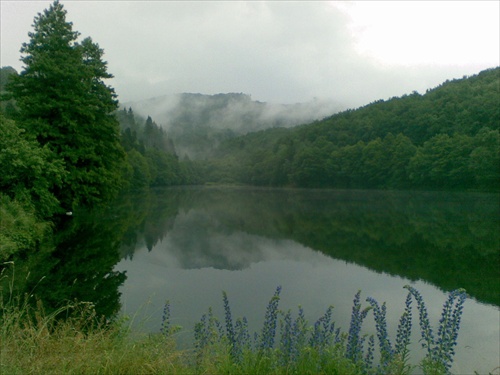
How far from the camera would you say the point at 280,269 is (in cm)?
1614

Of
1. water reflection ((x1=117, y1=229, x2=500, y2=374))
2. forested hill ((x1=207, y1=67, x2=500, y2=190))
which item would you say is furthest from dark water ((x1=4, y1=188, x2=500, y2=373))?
forested hill ((x1=207, y1=67, x2=500, y2=190))

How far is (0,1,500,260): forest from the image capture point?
19.7 metres

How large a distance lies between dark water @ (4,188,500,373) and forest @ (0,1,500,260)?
2.92 m

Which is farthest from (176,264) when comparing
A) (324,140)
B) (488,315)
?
(324,140)

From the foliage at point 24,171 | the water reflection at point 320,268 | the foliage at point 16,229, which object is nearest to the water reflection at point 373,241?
the water reflection at point 320,268

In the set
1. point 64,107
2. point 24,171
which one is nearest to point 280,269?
point 24,171

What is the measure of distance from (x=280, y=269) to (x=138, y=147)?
9724 cm

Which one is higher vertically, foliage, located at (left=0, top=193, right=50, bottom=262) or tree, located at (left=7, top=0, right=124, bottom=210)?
tree, located at (left=7, top=0, right=124, bottom=210)

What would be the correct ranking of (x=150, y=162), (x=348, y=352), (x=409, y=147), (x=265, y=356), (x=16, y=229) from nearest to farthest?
1. (x=265, y=356)
2. (x=348, y=352)
3. (x=16, y=229)
4. (x=409, y=147)
5. (x=150, y=162)

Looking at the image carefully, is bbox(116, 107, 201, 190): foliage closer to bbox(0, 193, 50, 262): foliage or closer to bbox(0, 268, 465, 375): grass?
bbox(0, 193, 50, 262): foliage

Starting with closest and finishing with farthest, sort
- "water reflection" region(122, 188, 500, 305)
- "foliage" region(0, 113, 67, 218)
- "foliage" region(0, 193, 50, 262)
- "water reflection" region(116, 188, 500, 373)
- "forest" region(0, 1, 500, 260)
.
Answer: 1. "water reflection" region(116, 188, 500, 373)
2. "foliage" region(0, 193, 50, 262)
3. "water reflection" region(122, 188, 500, 305)
4. "foliage" region(0, 113, 67, 218)
5. "forest" region(0, 1, 500, 260)

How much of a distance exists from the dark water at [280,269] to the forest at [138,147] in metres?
2.92

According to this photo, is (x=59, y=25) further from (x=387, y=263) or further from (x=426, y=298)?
(x=426, y=298)

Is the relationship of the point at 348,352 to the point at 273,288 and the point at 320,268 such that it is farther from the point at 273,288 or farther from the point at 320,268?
the point at 320,268
